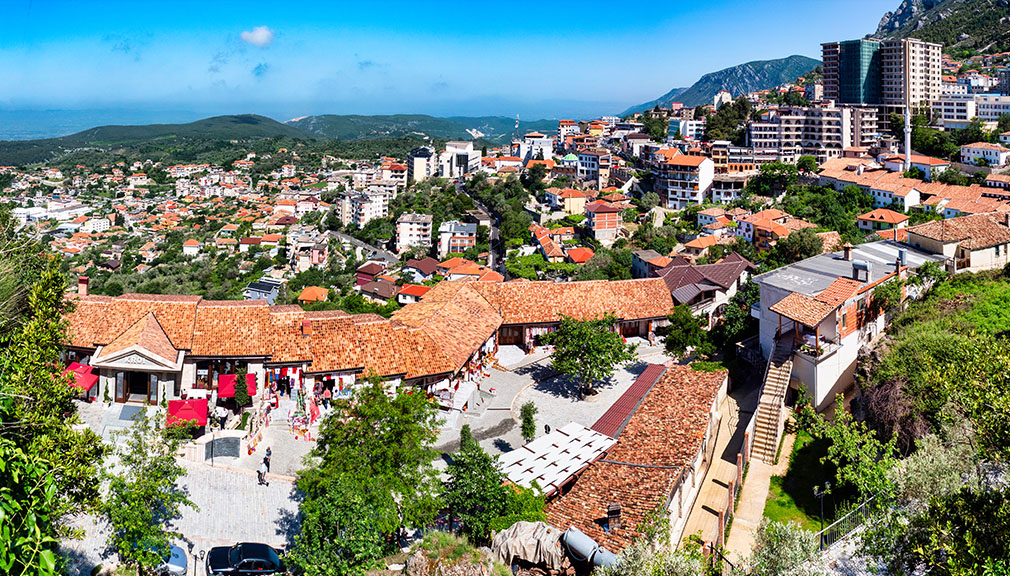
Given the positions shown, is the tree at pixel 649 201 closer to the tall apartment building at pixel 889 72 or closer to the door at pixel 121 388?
the tall apartment building at pixel 889 72

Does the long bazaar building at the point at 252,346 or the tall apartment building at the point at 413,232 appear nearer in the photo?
the long bazaar building at the point at 252,346

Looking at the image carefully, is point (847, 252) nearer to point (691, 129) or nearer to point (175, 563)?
point (175, 563)

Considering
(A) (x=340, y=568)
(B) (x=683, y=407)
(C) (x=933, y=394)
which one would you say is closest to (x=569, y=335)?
(B) (x=683, y=407)

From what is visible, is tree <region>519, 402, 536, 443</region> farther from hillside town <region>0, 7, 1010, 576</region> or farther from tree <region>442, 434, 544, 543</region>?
tree <region>442, 434, 544, 543</region>

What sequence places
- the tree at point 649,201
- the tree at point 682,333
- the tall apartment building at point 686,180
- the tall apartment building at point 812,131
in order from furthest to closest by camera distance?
1. the tall apartment building at point 812,131
2. the tree at point 649,201
3. the tall apartment building at point 686,180
4. the tree at point 682,333

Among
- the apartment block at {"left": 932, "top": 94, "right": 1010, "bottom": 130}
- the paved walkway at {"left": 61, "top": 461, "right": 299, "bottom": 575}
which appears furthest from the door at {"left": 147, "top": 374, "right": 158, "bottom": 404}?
the apartment block at {"left": 932, "top": 94, "right": 1010, "bottom": 130}

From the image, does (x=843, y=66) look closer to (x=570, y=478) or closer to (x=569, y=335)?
(x=569, y=335)

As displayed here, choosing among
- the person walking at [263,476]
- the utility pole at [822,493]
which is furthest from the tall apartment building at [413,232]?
the utility pole at [822,493]
